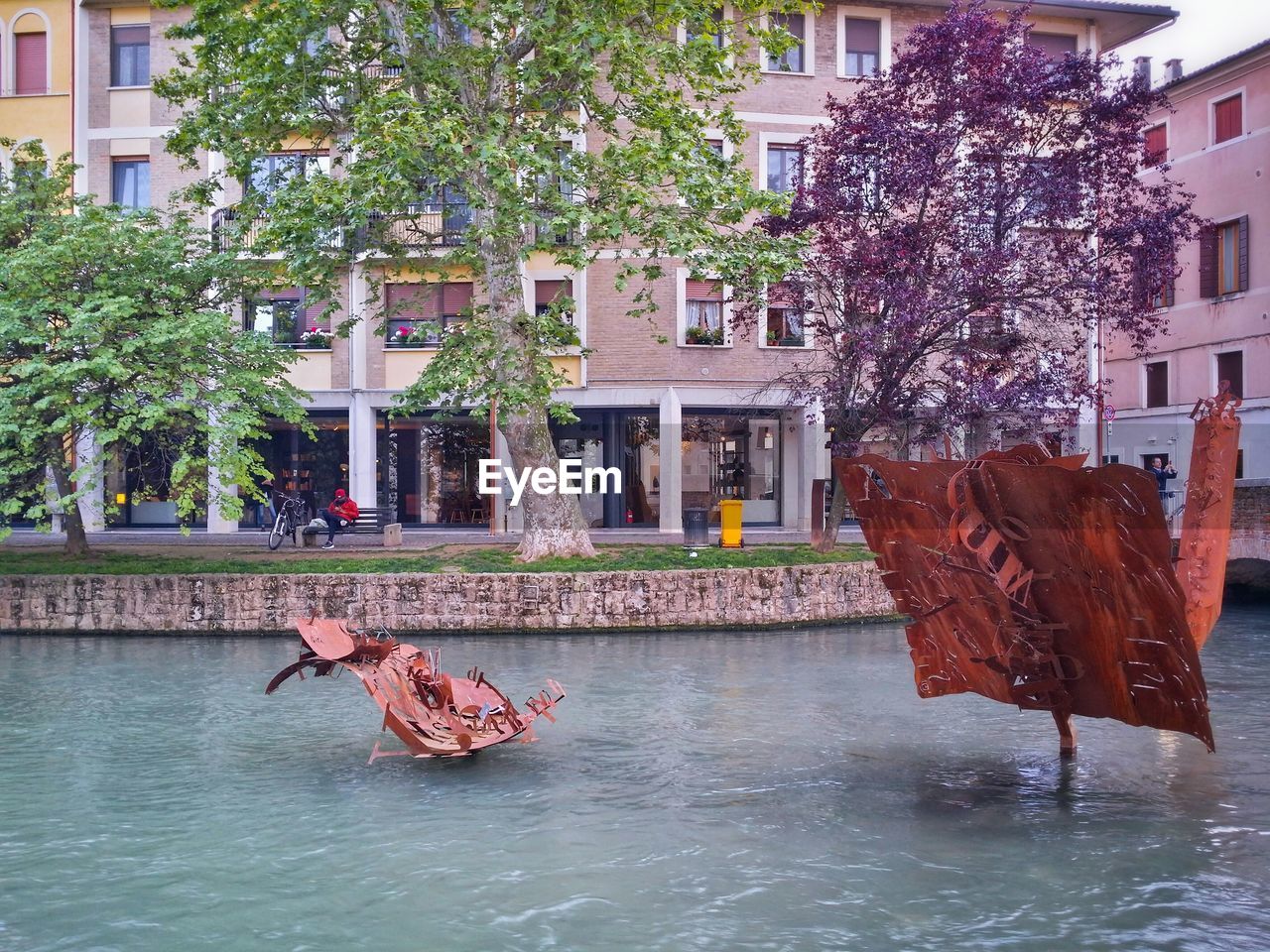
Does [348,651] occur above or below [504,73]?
below

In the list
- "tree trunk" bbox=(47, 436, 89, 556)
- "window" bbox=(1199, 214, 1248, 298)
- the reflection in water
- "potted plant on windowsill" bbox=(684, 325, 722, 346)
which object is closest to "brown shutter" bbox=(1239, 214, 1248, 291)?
"window" bbox=(1199, 214, 1248, 298)

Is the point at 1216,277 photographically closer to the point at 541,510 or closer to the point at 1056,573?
the point at 541,510

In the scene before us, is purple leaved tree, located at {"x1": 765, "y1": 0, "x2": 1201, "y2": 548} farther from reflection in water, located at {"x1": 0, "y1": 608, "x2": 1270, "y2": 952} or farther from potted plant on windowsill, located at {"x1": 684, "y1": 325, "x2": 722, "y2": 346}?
reflection in water, located at {"x1": 0, "y1": 608, "x2": 1270, "y2": 952}

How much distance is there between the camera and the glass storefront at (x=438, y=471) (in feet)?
118

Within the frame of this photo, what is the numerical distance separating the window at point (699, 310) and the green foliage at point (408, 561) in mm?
11669

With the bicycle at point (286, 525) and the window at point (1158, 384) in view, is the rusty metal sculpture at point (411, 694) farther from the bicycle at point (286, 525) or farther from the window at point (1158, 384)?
the window at point (1158, 384)

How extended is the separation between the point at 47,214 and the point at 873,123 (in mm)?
13700

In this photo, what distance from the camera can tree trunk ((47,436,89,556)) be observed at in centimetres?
2072

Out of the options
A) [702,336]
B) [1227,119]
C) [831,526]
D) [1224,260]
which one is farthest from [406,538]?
[1227,119]

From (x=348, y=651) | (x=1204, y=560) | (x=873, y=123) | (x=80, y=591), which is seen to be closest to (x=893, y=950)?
(x=1204, y=560)

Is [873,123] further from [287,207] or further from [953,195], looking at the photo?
[287,207]

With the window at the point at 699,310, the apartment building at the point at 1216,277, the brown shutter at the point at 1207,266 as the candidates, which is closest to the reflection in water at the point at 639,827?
the window at the point at 699,310

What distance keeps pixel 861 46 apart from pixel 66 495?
23439 millimetres

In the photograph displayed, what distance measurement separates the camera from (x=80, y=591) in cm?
2009
